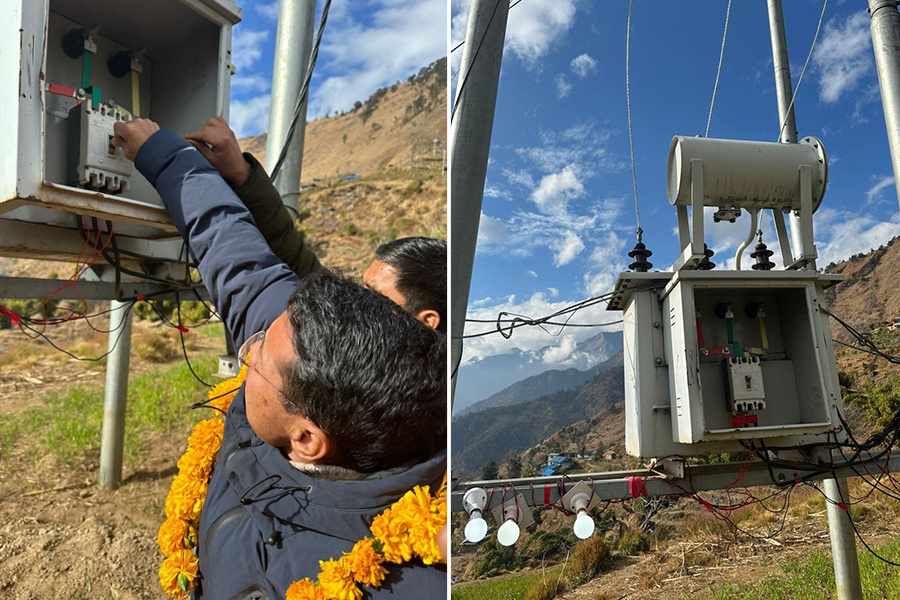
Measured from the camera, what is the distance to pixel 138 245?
3.48 meters

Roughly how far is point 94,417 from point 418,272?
337 inches

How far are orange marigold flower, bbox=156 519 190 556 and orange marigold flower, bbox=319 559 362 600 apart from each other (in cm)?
69

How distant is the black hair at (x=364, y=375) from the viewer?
130 centimetres

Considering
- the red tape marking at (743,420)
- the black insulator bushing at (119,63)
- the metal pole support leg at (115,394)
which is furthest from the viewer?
the metal pole support leg at (115,394)

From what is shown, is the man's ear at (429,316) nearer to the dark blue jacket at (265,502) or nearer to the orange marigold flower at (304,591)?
the dark blue jacket at (265,502)

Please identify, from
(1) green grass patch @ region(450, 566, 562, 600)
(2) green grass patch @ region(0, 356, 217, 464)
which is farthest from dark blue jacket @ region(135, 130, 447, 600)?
(1) green grass patch @ region(450, 566, 562, 600)

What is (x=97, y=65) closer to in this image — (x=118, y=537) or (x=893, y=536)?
(x=118, y=537)

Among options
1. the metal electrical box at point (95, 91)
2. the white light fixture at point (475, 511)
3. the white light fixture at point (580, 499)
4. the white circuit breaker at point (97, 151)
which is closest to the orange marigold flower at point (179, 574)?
the metal electrical box at point (95, 91)

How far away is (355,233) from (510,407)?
2088 centimetres

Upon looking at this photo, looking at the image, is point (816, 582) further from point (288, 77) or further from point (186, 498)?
point (186, 498)

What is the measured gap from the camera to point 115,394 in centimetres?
642

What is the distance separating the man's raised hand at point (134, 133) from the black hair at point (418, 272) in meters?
0.99

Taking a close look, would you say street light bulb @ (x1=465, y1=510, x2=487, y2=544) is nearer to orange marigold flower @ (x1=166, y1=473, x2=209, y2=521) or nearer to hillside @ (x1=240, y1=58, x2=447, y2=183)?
orange marigold flower @ (x1=166, y1=473, x2=209, y2=521)

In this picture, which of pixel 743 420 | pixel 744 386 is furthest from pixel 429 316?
pixel 743 420
